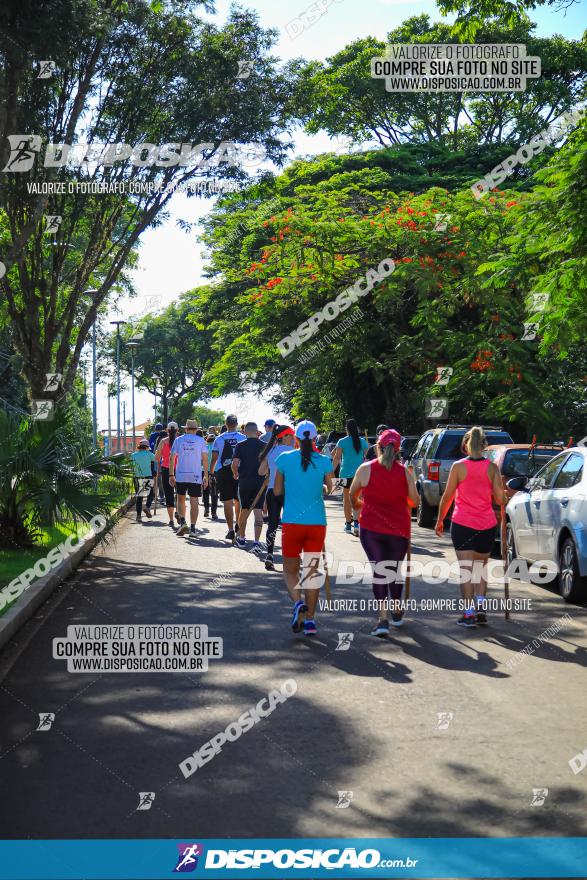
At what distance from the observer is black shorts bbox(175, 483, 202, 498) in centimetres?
1795

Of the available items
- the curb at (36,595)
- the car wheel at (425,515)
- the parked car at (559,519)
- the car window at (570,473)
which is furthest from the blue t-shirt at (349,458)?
the car window at (570,473)

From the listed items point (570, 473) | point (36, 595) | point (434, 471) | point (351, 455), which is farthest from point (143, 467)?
point (570, 473)

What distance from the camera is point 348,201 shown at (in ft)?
104

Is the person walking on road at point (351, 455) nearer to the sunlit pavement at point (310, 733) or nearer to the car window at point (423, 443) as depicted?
the car window at point (423, 443)

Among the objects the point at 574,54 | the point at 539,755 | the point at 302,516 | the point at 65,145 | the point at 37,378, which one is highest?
the point at 574,54

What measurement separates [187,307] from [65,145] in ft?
164

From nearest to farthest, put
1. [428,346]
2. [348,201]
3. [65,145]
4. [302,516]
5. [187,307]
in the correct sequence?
1. [302,516]
2. [65,145]
3. [428,346]
4. [348,201]
5. [187,307]

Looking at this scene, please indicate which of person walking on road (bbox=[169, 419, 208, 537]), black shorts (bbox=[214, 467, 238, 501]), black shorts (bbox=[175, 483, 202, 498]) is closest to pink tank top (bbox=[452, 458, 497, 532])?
black shorts (bbox=[214, 467, 238, 501])

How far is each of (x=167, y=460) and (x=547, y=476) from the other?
10.4m

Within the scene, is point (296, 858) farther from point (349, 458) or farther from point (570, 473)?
point (349, 458)

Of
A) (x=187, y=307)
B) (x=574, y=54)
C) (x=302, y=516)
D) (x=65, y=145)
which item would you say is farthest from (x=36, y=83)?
(x=187, y=307)

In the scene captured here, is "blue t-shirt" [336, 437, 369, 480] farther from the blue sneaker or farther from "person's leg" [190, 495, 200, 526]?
the blue sneaker

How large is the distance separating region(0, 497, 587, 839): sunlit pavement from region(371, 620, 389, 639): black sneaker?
0.28 ft

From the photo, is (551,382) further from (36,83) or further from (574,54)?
(574,54)
